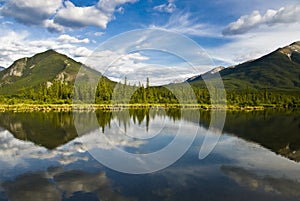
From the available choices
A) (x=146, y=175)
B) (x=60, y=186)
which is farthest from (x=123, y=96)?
(x=60, y=186)

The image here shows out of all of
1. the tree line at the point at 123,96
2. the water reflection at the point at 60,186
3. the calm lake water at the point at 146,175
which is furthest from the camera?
the tree line at the point at 123,96

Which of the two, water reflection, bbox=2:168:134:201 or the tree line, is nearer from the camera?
water reflection, bbox=2:168:134:201

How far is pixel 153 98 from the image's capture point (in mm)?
110062

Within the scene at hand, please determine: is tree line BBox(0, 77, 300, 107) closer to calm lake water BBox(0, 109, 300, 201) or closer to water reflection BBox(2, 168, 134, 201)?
calm lake water BBox(0, 109, 300, 201)

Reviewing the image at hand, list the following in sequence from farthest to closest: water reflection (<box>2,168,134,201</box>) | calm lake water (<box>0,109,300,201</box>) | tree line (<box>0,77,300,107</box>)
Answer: tree line (<box>0,77,300,107</box>), calm lake water (<box>0,109,300,201</box>), water reflection (<box>2,168,134,201</box>)

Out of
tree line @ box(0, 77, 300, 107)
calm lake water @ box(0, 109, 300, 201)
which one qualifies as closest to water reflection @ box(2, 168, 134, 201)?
calm lake water @ box(0, 109, 300, 201)

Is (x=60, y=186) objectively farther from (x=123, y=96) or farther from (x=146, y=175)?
(x=123, y=96)

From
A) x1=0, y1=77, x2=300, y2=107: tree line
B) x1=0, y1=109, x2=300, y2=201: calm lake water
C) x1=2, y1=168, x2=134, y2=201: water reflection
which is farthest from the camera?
x1=0, y1=77, x2=300, y2=107: tree line

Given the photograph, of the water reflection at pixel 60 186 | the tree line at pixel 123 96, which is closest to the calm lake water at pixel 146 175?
the water reflection at pixel 60 186

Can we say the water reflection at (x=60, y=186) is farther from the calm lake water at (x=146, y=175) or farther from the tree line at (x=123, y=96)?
the tree line at (x=123, y=96)

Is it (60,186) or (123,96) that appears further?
(123,96)

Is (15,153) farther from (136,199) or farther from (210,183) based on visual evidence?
(210,183)

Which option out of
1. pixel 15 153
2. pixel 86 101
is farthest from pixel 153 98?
pixel 15 153

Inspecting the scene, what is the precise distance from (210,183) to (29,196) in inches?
372
